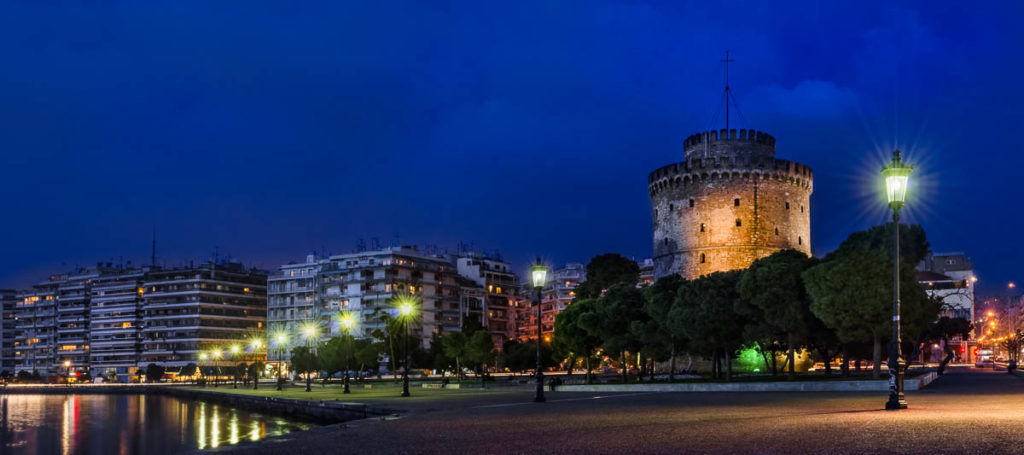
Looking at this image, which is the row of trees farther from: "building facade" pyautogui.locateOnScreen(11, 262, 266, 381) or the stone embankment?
"building facade" pyautogui.locateOnScreen(11, 262, 266, 381)

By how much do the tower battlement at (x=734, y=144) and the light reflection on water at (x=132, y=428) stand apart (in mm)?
38629

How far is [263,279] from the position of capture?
160m

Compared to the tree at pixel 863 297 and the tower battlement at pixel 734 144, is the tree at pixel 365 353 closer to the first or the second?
the tower battlement at pixel 734 144

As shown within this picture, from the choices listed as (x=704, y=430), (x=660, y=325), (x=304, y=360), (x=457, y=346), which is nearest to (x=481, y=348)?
(x=457, y=346)

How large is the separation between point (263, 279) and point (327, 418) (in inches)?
4932

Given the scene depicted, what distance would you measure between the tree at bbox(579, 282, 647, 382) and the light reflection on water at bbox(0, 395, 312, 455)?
1931 centimetres

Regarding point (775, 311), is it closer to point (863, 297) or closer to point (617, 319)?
point (863, 297)

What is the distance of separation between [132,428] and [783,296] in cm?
3898

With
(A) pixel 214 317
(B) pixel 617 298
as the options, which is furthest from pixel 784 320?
(A) pixel 214 317

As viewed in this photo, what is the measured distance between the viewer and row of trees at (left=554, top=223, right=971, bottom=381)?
3750 centimetres

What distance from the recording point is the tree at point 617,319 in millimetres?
53812

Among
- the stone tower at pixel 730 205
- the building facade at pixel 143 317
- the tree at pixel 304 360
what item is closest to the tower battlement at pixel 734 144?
the stone tower at pixel 730 205

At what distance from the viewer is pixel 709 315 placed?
152 feet

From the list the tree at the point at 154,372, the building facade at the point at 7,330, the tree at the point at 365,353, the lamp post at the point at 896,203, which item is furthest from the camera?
the building facade at the point at 7,330
